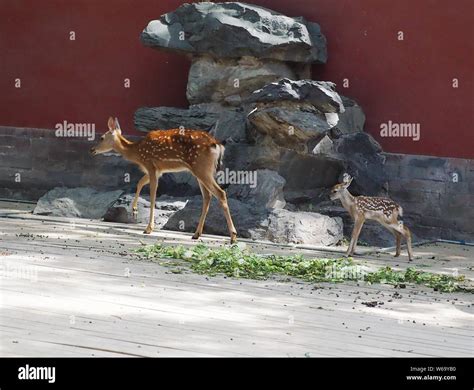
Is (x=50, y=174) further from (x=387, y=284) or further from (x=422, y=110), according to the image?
(x=387, y=284)

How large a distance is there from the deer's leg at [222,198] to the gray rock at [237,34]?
2243 millimetres

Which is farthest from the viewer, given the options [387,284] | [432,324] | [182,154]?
[182,154]

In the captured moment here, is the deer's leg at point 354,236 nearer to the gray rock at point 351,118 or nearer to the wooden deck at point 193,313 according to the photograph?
the wooden deck at point 193,313

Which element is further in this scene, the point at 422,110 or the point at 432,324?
the point at 422,110

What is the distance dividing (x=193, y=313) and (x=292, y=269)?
257 centimetres

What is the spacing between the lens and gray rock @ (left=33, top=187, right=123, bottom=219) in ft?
48.6

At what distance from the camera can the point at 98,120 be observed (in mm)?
16688

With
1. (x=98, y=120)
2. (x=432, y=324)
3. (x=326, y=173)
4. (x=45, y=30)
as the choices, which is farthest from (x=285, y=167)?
(x=432, y=324)

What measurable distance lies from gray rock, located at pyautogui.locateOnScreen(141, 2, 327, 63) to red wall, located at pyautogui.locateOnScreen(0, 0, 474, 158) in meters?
0.49

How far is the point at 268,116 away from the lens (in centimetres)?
1366

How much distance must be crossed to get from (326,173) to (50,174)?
15.5 feet

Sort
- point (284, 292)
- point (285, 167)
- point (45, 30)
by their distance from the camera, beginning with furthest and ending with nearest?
point (45, 30) < point (285, 167) < point (284, 292)

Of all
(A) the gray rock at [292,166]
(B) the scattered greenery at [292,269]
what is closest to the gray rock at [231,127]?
(A) the gray rock at [292,166]

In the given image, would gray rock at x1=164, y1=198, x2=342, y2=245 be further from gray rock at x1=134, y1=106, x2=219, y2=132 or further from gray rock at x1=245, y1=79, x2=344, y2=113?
gray rock at x1=134, y1=106, x2=219, y2=132
